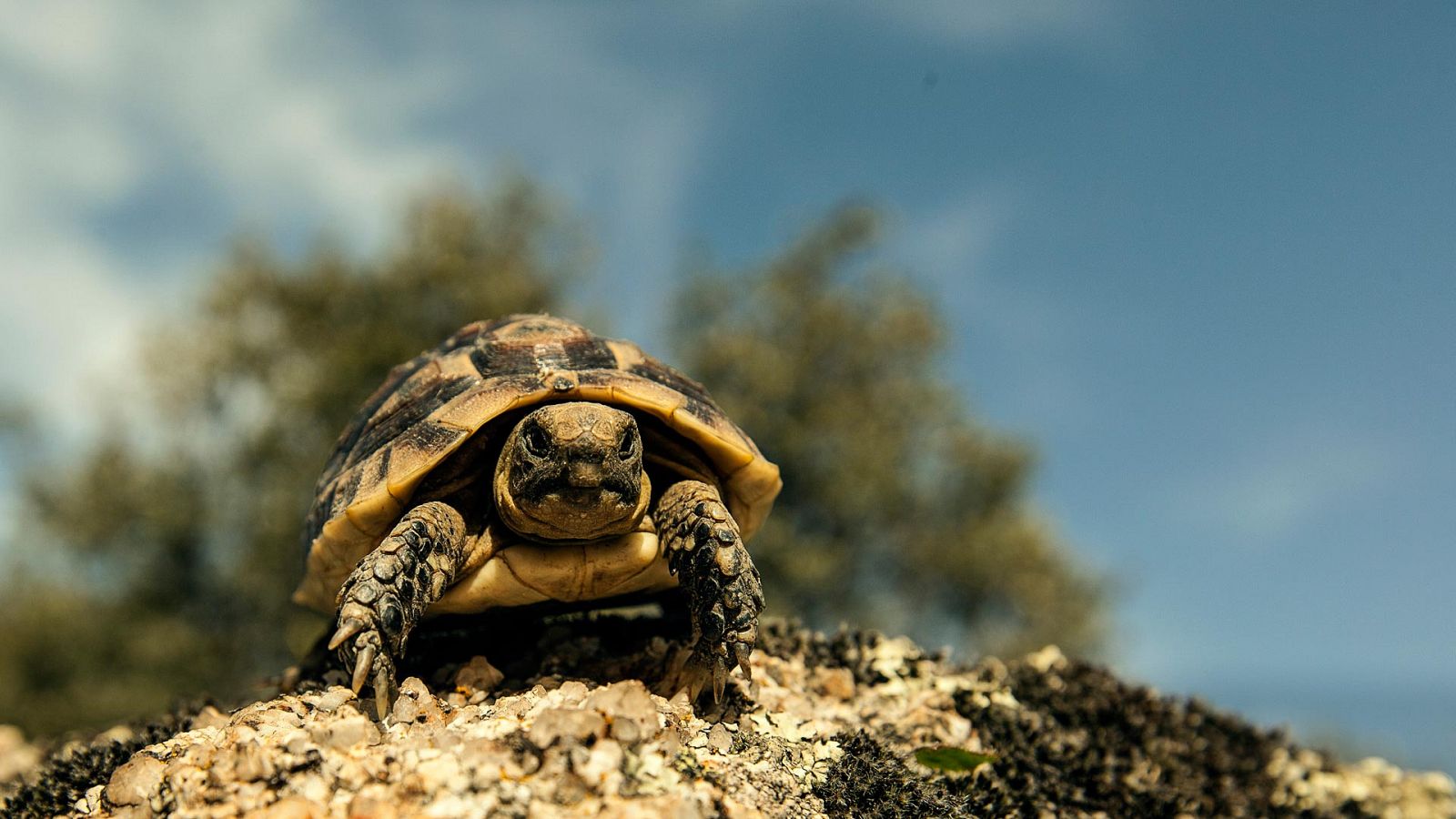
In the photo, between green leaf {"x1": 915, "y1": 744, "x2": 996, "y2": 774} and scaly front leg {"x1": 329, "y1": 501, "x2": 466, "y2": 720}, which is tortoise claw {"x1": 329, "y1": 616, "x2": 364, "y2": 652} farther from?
green leaf {"x1": 915, "y1": 744, "x2": 996, "y2": 774}

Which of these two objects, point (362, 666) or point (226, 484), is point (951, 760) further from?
point (226, 484)

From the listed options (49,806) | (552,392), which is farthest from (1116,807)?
(49,806)

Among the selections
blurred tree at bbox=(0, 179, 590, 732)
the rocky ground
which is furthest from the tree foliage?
the rocky ground

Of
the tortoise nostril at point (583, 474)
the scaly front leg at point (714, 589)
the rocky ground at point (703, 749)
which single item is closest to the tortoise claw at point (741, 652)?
the scaly front leg at point (714, 589)

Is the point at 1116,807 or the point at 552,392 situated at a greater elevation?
the point at 552,392

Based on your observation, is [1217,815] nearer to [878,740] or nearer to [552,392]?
[878,740]

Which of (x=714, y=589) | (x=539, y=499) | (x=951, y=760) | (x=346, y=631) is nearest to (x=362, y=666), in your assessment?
(x=346, y=631)
